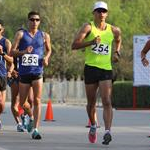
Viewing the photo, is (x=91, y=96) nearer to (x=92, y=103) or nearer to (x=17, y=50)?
(x=92, y=103)

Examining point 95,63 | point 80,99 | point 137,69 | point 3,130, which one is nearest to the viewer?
point 95,63

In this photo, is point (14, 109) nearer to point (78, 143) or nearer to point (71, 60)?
point (78, 143)

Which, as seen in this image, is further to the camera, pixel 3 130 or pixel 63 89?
pixel 63 89

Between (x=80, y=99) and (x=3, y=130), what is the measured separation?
34.2 m

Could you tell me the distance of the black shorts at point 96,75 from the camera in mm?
10750

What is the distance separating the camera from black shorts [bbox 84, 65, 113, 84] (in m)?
10.8

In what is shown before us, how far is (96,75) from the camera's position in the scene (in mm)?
10750

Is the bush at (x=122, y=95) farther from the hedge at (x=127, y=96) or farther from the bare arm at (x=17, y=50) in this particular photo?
the bare arm at (x=17, y=50)

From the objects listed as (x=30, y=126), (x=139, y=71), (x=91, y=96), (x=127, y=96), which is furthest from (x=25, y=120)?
(x=127, y=96)

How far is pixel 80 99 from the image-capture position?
47.8 meters

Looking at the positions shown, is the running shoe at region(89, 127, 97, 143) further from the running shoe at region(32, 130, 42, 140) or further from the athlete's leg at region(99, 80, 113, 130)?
the running shoe at region(32, 130, 42, 140)

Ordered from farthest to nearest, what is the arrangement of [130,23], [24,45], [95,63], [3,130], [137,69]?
[130,23]
[137,69]
[3,130]
[24,45]
[95,63]

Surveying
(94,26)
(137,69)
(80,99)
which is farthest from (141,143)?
(80,99)

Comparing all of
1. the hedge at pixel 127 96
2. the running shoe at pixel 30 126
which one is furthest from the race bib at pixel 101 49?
the hedge at pixel 127 96
